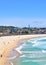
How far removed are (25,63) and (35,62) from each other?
1.28 metres

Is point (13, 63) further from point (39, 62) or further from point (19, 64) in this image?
point (39, 62)

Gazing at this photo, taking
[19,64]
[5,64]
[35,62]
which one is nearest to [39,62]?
[35,62]

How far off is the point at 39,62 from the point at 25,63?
5.59ft

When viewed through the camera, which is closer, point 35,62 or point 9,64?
point 9,64

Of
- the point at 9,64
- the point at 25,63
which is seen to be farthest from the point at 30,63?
the point at 9,64

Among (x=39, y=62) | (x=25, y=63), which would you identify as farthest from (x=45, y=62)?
(x=25, y=63)

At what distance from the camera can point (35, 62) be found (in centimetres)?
2509

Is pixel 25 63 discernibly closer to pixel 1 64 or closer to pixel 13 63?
pixel 13 63

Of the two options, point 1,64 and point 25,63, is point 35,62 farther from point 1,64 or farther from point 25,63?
point 1,64

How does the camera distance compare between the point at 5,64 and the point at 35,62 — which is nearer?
the point at 5,64

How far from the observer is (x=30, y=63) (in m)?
24.6

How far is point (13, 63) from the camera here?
79.5 ft

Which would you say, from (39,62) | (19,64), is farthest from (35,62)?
(19,64)

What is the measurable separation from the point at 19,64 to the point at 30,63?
1560 millimetres
